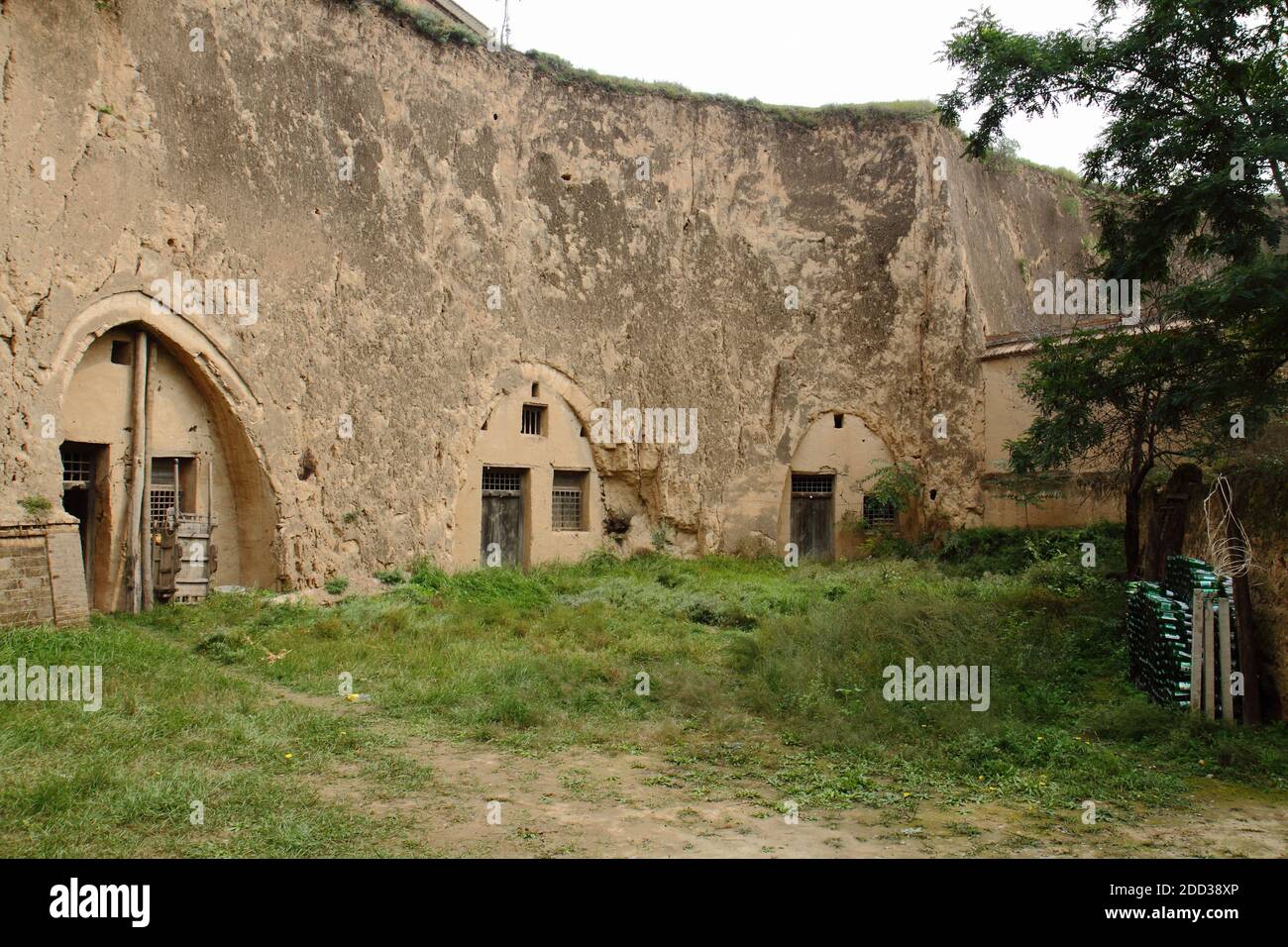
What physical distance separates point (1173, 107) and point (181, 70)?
13.5 metres

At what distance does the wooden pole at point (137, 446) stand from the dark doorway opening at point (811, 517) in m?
13.8

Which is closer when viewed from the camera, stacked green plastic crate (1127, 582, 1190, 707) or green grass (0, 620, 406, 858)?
green grass (0, 620, 406, 858)

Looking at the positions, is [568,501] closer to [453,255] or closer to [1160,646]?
[453,255]

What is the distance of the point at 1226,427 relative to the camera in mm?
10617

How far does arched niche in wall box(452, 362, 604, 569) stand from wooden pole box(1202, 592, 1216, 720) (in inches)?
503

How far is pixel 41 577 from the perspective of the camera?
11.8 metres

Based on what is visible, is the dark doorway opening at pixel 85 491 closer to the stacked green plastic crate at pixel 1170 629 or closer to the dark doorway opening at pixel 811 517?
the stacked green plastic crate at pixel 1170 629

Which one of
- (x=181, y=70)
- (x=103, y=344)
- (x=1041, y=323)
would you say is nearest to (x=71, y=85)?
(x=181, y=70)

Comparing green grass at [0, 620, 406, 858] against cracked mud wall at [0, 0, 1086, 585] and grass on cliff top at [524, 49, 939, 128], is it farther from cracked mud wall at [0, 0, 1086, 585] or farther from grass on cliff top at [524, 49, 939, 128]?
grass on cliff top at [524, 49, 939, 128]

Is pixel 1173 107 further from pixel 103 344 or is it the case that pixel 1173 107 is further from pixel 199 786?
pixel 103 344

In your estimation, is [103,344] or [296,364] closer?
[103,344]

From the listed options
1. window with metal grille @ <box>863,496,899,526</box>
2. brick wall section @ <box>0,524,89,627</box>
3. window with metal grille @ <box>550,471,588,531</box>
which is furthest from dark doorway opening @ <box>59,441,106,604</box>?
window with metal grille @ <box>863,496,899,526</box>

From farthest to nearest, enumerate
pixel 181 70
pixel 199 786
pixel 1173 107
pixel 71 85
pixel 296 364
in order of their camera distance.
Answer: pixel 296 364
pixel 181 70
pixel 71 85
pixel 1173 107
pixel 199 786

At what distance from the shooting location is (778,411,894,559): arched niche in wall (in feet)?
75.2
